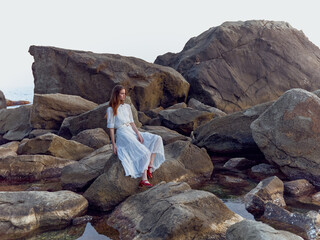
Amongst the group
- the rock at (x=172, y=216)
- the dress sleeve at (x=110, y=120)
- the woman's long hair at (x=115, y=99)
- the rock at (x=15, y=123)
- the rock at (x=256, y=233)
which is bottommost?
the rock at (x=15, y=123)

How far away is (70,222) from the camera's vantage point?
19.5ft

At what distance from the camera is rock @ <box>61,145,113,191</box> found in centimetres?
755

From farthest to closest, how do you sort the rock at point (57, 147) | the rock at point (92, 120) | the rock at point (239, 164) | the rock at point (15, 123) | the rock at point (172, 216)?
1. the rock at point (15, 123)
2. the rock at point (92, 120)
3. the rock at point (57, 147)
4. the rock at point (239, 164)
5. the rock at point (172, 216)

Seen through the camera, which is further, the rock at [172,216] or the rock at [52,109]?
the rock at [52,109]

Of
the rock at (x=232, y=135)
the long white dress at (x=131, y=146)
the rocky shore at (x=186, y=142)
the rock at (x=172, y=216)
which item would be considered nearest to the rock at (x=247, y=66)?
the rocky shore at (x=186, y=142)

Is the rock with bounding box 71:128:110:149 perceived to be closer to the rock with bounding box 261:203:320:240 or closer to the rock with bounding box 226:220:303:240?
the rock with bounding box 261:203:320:240

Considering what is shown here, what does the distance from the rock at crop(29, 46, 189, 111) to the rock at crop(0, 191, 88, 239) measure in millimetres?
10005

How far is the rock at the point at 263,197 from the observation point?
6.18 metres

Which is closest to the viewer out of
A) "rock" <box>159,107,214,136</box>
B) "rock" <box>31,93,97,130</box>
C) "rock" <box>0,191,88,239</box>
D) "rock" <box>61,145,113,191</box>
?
"rock" <box>0,191,88,239</box>

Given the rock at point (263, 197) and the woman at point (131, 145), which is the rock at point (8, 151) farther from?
the rock at point (263, 197)

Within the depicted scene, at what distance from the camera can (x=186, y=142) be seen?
8.61 metres

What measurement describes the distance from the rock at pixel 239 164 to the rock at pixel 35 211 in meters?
4.65

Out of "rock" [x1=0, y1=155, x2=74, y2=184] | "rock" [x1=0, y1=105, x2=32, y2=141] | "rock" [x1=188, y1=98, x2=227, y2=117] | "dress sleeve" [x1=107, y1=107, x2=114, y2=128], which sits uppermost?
"dress sleeve" [x1=107, y1=107, x2=114, y2=128]

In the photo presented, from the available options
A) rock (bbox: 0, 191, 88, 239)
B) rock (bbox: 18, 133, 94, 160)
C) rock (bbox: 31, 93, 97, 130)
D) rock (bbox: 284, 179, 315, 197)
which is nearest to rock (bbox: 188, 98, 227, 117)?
rock (bbox: 31, 93, 97, 130)
